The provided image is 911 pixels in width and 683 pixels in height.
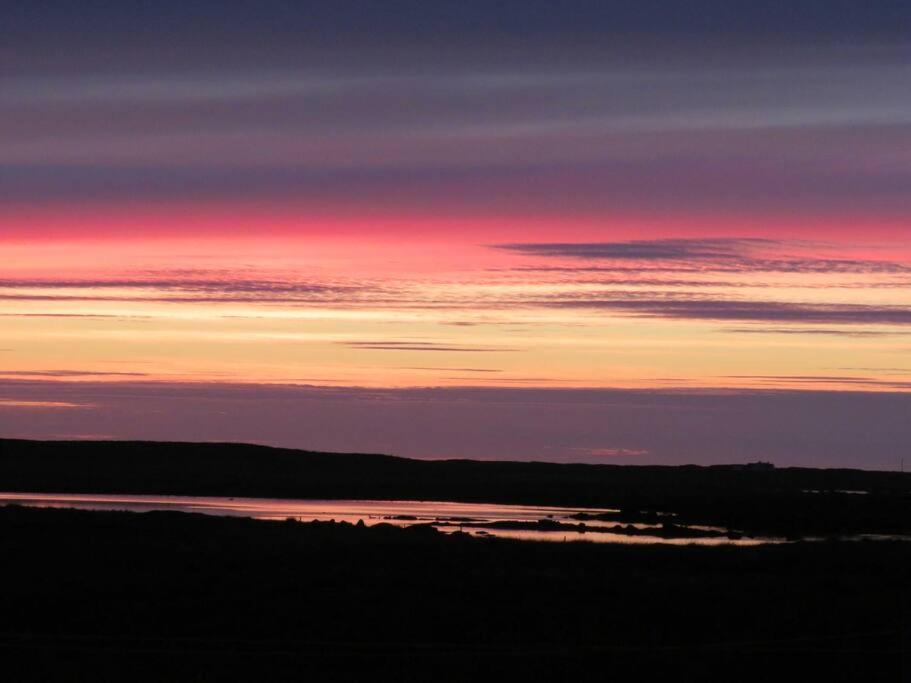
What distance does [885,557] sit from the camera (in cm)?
3406

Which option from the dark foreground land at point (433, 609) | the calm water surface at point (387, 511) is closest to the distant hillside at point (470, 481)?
the calm water surface at point (387, 511)

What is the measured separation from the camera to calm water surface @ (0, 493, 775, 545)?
156ft

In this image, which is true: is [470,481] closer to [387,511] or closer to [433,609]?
[387,511]

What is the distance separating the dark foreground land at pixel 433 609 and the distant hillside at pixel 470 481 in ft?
83.0

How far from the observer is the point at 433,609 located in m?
23.1

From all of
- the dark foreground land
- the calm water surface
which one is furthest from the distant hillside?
the dark foreground land

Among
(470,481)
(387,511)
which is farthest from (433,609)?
(470,481)

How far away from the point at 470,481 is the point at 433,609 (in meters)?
94.3

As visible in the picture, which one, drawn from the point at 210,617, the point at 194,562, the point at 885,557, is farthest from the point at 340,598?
the point at 885,557

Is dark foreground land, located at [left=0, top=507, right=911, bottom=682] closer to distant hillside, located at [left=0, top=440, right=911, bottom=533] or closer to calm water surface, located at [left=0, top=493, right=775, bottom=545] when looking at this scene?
calm water surface, located at [left=0, top=493, right=775, bottom=545]

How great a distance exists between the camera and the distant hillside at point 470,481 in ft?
227

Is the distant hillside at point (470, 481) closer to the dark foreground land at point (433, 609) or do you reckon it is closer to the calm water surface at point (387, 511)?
the calm water surface at point (387, 511)

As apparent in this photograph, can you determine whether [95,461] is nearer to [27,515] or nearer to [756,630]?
[27,515]

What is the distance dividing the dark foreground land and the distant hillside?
83.0ft
